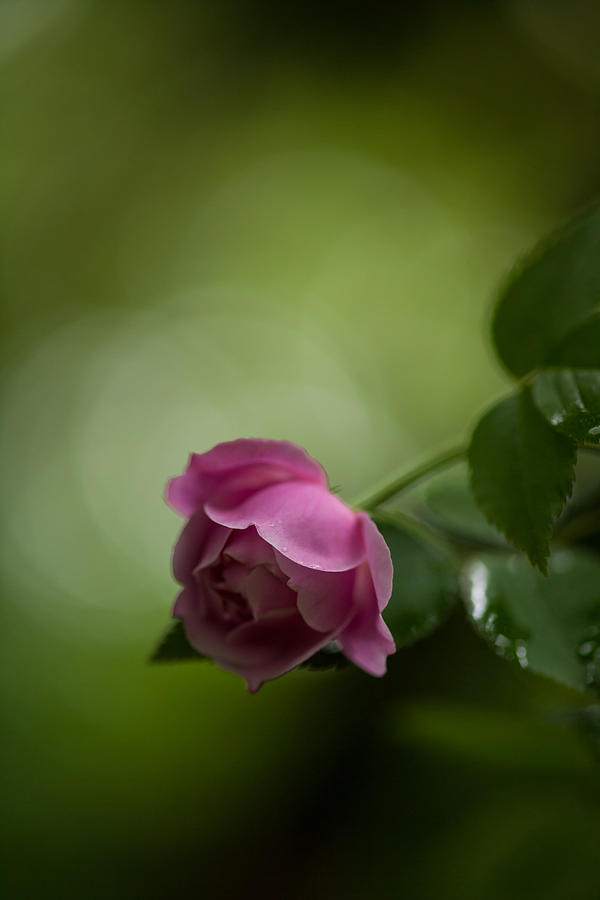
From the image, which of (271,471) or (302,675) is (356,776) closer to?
(302,675)

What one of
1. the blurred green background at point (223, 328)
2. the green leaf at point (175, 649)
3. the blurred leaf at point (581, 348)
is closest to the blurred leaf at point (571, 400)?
the blurred leaf at point (581, 348)

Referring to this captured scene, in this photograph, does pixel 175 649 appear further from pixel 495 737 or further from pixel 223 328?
pixel 223 328

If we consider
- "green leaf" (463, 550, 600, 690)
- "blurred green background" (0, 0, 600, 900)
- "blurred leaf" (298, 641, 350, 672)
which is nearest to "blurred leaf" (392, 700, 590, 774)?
"green leaf" (463, 550, 600, 690)

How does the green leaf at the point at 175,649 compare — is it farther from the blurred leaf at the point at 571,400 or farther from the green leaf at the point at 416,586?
the blurred leaf at the point at 571,400

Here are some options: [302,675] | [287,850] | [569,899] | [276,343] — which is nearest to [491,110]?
[276,343]

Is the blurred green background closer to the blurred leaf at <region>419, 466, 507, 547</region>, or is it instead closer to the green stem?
the blurred leaf at <region>419, 466, 507, 547</region>
